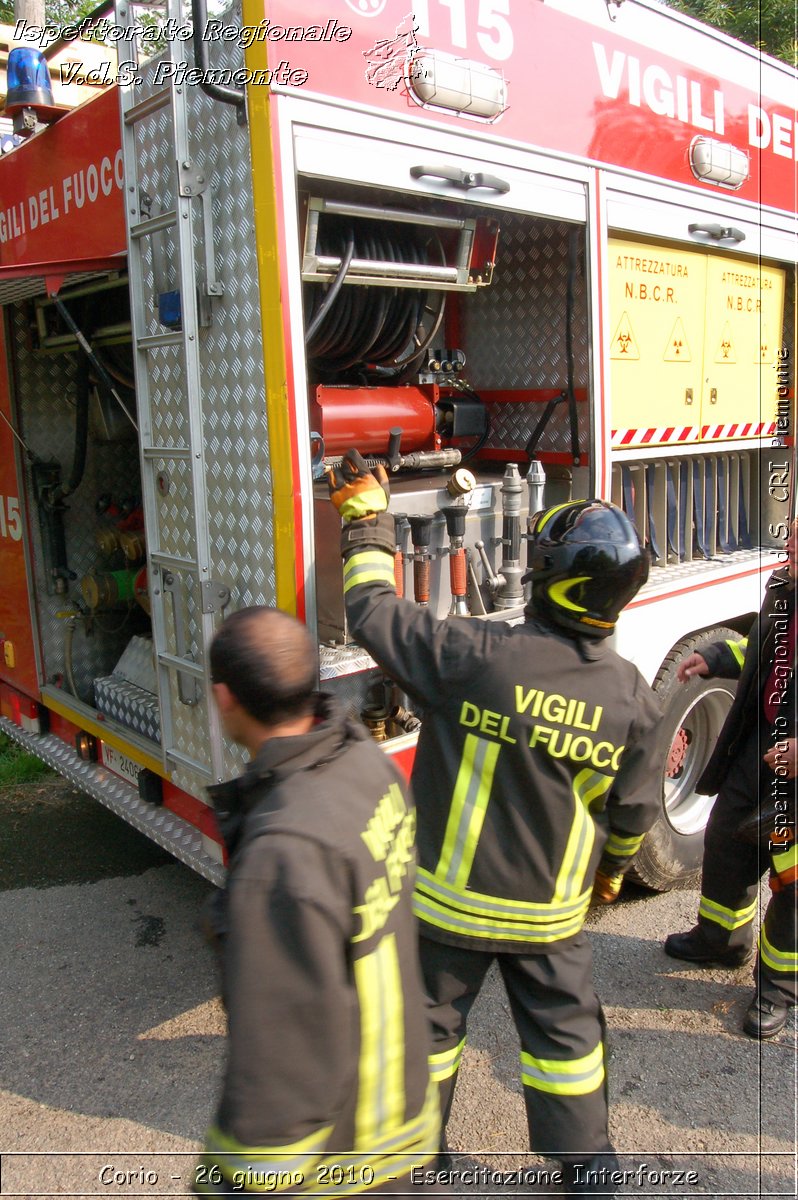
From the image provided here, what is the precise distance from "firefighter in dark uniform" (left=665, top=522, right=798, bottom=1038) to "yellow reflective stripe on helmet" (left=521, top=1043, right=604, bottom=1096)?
1.15m

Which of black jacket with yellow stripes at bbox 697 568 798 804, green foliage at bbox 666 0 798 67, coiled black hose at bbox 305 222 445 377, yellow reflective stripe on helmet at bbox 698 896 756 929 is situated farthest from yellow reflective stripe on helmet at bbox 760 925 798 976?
green foliage at bbox 666 0 798 67

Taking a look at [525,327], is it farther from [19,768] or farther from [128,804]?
[19,768]

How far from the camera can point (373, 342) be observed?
3.66m

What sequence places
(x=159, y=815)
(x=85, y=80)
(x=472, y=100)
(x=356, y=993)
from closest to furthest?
(x=356, y=993), (x=472, y=100), (x=159, y=815), (x=85, y=80)

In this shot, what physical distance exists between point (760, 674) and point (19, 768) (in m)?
4.03

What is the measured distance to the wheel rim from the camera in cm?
423

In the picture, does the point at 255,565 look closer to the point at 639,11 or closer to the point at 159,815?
the point at 159,815

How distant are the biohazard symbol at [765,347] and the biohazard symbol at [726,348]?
27cm

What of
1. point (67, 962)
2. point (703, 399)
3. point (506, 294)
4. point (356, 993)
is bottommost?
point (67, 962)

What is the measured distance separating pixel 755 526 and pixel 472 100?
9.19 ft

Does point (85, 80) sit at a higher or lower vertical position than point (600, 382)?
higher

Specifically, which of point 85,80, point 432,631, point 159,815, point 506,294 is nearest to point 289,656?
point 432,631

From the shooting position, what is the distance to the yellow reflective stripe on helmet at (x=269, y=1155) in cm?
133

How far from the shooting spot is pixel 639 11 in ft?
11.6
